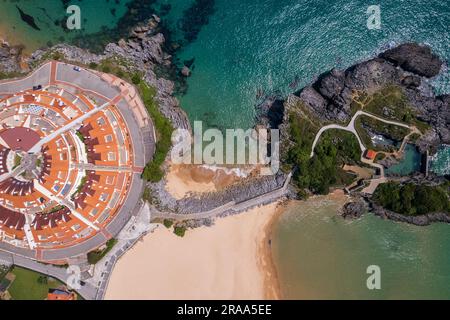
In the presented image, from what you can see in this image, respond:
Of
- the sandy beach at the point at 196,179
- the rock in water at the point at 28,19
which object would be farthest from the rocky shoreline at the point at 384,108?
the rock in water at the point at 28,19

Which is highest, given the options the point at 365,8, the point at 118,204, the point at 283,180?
the point at 365,8

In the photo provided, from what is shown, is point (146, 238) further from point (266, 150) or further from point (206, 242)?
point (266, 150)

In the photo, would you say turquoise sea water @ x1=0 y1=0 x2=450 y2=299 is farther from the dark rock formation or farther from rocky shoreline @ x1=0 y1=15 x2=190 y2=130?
rocky shoreline @ x1=0 y1=15 x2=190 y2=130

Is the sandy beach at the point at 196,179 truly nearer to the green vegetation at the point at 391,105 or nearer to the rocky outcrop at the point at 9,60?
the green vegetation at the point at 391,105

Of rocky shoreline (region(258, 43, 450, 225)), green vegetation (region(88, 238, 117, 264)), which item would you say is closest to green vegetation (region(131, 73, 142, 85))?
rocky shoreline (region(258, 43, 450, 225))

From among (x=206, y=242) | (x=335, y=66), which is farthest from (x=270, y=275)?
(x=335, y=66)
